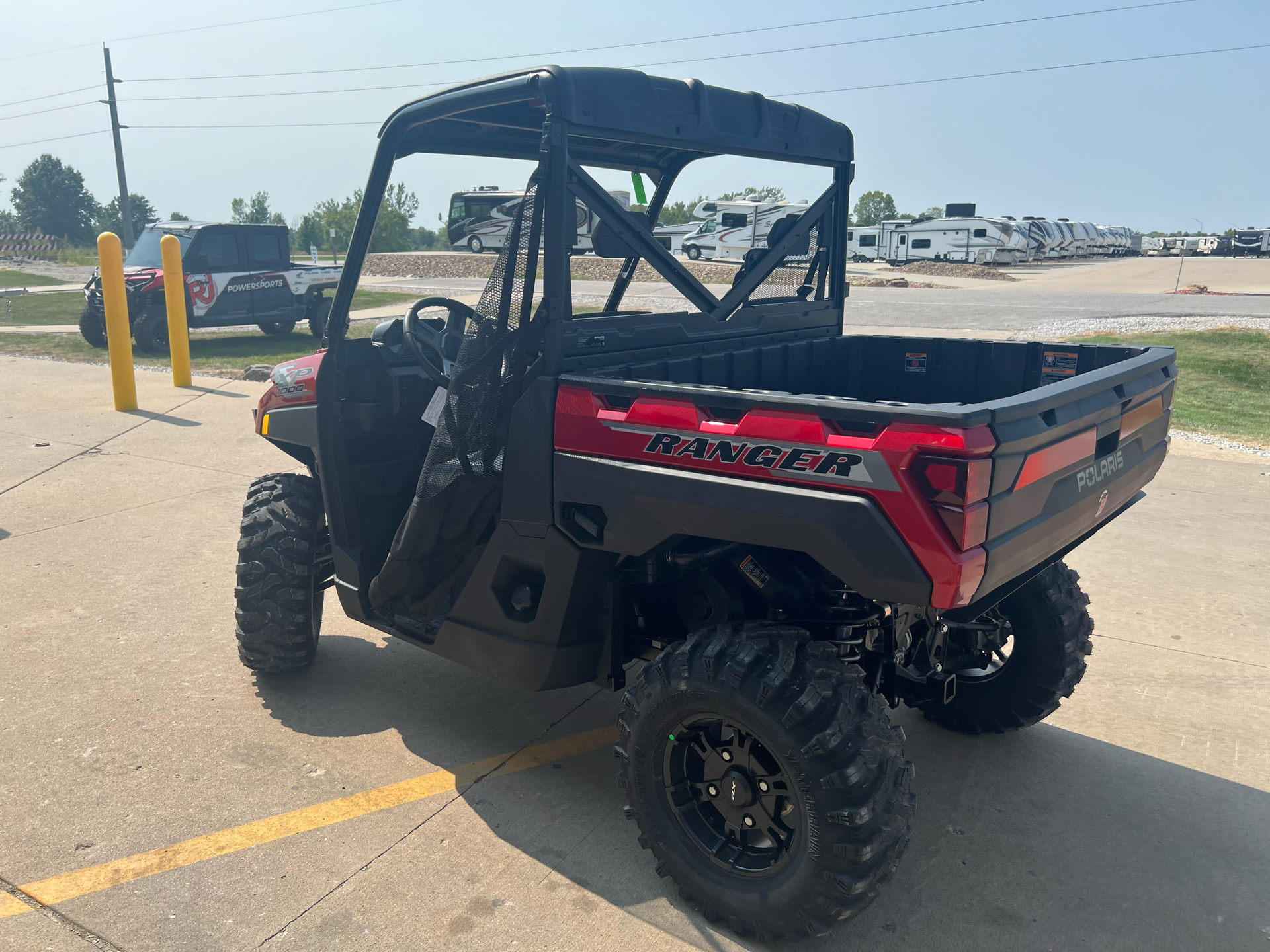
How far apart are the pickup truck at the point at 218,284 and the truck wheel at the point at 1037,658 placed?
12.2m

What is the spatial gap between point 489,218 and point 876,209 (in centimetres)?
8145

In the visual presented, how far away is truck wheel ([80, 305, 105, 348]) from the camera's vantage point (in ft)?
49.1

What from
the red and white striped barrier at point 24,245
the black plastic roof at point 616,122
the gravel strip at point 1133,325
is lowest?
the gravel strip at point 1133,325

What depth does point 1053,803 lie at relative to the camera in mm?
3357

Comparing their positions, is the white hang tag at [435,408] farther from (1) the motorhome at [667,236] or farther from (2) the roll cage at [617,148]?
(1) the motorhome at [667,236]

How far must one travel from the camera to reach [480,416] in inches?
117

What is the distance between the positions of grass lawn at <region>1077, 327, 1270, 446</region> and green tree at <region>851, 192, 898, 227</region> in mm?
66661

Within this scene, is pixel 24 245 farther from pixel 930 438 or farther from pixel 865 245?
pixel 930 438

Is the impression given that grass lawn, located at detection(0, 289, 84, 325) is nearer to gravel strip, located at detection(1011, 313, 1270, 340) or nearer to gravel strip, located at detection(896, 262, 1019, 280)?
gravel strip, located at detection(1011, 313, 1270, 340)

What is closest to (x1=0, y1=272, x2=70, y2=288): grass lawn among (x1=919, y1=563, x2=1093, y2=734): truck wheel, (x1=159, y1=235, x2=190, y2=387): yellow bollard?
(x1=159, y1=235, x2=190, y2=387): yellow bollard

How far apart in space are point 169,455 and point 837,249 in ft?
20.6

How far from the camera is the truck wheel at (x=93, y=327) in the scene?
15.0 metres

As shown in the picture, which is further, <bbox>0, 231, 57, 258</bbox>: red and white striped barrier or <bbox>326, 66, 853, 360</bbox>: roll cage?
<bbox>0, 231, 57, 258</bbox>: red and white striped barrier

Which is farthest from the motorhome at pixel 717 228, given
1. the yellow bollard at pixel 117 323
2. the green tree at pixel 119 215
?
the green tree at pixel 119 215
